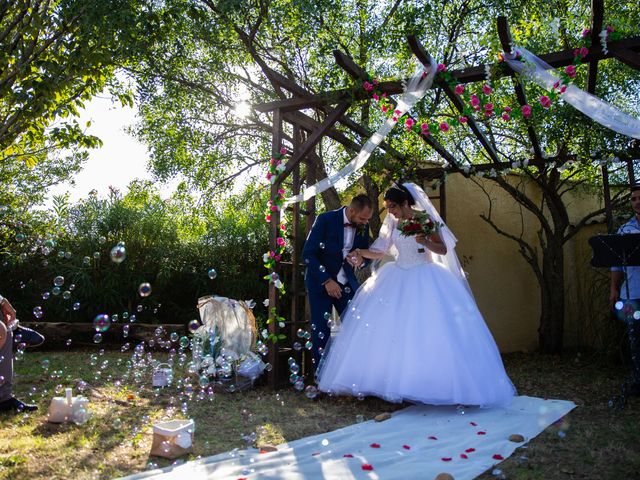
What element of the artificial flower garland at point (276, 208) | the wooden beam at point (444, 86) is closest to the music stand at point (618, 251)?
the wooden beam at point (444, 86)

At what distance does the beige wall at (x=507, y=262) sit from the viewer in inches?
317

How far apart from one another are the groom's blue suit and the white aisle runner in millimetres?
1249

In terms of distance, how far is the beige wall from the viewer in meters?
8.05

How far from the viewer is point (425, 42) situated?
22.1 ft

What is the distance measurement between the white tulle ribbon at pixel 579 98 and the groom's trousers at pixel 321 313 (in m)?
2.37

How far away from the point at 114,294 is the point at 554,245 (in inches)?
250

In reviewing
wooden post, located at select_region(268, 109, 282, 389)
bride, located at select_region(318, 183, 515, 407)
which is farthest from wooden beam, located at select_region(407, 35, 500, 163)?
wooden post, located at select_region(268, 109, 282, 389)

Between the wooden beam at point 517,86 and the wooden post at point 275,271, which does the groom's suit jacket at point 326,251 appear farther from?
the wooden beam at point 517,86

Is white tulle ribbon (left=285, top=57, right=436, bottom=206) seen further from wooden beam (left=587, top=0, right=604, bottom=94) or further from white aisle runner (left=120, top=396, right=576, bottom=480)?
white aisle runner (left=120, top=396, right=576, bottom=480)

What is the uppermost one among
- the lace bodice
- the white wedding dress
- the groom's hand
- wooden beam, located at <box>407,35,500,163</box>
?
wooden beam, located at <box>407,35,500,163</box>

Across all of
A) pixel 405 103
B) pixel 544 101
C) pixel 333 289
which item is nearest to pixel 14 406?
pixel 333 289

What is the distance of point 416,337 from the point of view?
4.20 meters

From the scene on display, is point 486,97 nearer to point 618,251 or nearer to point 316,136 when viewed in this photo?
point 316,136

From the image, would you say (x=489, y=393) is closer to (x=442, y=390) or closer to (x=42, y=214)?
(x=442, y=390)
